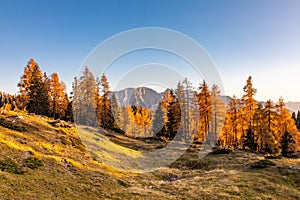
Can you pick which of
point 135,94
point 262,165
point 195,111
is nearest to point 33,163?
point 262,165

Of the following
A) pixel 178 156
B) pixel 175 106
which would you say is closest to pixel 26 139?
pixel 178 156

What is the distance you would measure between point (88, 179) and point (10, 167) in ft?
19.6

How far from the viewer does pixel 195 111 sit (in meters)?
58.5

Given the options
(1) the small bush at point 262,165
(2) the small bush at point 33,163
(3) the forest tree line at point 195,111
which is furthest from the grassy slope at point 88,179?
(3) the forest tree line at point 195,111

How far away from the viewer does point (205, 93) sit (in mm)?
54125

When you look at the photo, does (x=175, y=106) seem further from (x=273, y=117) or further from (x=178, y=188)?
(x=178, y=188)

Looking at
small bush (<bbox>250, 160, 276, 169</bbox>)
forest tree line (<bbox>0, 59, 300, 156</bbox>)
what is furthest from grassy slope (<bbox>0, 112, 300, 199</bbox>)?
forest tree line (<bbox>0, 59, 300, 156</bbox>)

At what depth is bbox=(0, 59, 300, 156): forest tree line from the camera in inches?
2069

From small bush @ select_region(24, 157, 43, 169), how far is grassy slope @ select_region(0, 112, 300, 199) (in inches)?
14.1

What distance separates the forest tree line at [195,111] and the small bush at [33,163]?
4094 centimetres

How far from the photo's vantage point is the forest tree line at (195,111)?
52562mm

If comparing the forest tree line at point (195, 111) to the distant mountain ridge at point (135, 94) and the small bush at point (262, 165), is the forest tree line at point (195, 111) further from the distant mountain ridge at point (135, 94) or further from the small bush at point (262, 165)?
the small bush at point (262, 165)

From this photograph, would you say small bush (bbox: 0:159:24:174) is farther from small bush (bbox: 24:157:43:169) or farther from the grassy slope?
small bush (bbox: 24:157:43:169)

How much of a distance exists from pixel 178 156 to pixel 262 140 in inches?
960
